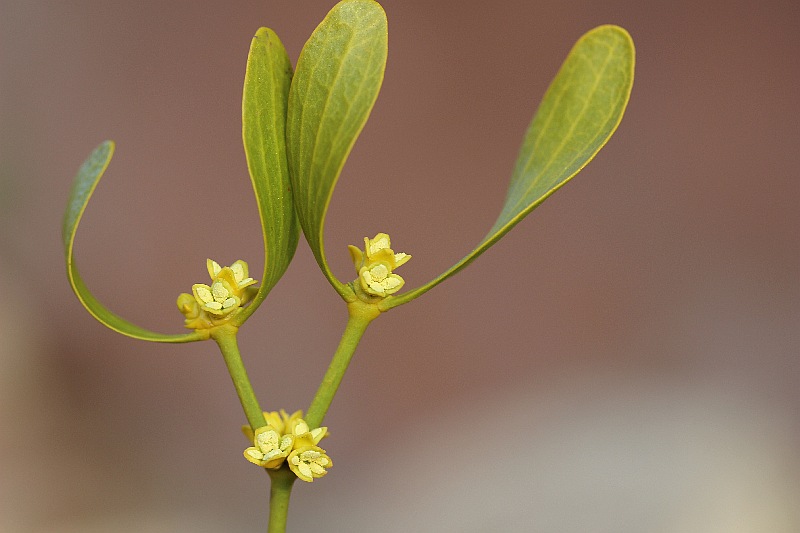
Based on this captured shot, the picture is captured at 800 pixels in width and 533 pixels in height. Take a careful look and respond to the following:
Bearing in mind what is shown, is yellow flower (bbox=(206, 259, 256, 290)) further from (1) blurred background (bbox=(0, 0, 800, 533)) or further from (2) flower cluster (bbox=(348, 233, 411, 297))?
(1) blurred background (bbox=(0, 0, 800, 533))

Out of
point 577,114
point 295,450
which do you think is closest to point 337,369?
point 295,450

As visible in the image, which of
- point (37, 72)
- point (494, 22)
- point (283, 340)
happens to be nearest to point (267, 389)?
point (283, 340)

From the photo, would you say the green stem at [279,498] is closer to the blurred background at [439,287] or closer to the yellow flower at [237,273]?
the yellow flower at [237,273]

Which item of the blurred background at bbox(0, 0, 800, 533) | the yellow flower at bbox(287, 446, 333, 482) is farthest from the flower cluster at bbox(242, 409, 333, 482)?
the blurred background at bbox(0, 0, 800, 533)

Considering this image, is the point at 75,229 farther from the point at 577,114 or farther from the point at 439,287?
the point at 439,287

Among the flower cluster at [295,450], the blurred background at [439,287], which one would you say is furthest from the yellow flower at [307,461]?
the blurred background at [439,287]

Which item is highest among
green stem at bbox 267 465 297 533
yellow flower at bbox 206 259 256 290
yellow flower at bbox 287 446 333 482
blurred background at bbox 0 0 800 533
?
blurred background at bbox 0 0 800 533

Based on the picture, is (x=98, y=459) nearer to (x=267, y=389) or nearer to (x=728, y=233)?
(x=267, y=389)
